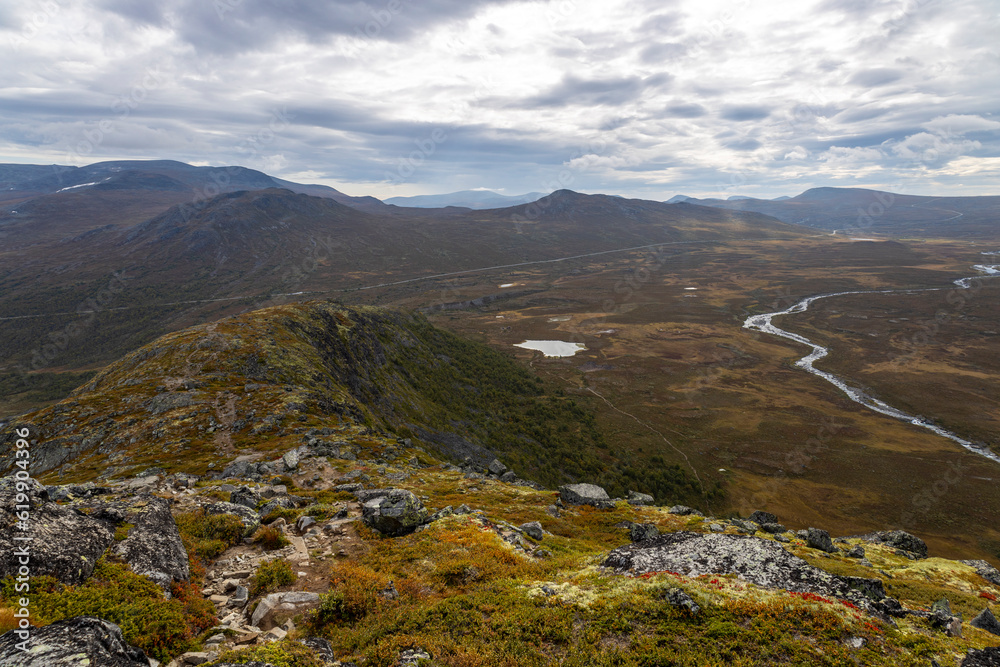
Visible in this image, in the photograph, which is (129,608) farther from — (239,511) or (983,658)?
(983,658)

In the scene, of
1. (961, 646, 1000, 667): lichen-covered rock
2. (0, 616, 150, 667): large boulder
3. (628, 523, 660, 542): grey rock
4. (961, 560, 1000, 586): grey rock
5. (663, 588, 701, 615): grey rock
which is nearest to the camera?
(0, 616, 150, 667): large boulder

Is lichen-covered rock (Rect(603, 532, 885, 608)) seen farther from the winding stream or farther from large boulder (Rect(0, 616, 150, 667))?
the winding stream

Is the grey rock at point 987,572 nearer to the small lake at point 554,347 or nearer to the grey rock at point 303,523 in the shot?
the grey rock at point 303,523

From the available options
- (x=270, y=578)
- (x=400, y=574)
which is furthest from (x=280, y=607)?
(x=400, y=574)

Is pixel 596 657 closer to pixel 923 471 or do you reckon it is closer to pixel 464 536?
pixel 464 536

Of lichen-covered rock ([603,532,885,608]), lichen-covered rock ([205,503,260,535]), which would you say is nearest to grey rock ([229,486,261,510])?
lichen-covered rock ([205,503,260,535])

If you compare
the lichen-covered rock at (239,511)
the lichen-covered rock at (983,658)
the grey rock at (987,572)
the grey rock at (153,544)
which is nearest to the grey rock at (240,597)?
the grey rock at (153,544)
